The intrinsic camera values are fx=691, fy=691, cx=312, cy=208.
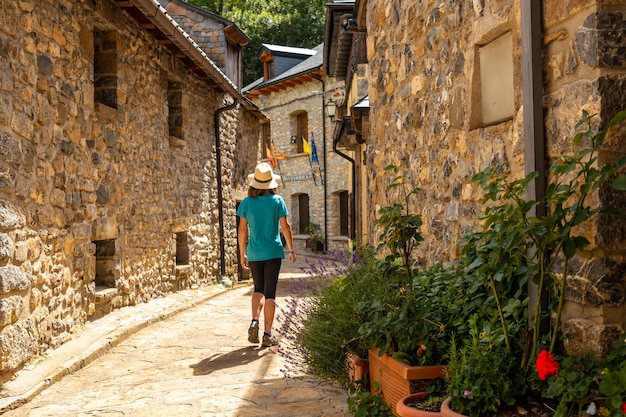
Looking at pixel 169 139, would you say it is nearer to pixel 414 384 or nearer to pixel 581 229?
pixel 414 384

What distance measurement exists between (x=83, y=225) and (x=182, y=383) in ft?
7.56

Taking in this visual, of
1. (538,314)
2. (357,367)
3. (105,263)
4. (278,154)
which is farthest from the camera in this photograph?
(278,154)

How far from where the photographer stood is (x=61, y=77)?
585 centimetres

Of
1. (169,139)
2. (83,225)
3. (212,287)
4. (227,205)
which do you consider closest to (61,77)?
(83,225)

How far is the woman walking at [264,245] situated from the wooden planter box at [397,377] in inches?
104

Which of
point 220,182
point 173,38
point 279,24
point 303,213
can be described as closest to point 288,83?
point 303,213

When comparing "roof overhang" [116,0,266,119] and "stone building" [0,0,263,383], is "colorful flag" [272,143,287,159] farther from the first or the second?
"roof overhang" [116,0,266,119]

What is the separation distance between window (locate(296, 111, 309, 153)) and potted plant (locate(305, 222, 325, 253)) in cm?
276

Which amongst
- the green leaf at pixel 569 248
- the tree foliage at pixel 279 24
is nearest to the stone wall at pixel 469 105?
the green leaf at pixel 569 248

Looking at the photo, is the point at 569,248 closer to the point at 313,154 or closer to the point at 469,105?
the point at 469,105

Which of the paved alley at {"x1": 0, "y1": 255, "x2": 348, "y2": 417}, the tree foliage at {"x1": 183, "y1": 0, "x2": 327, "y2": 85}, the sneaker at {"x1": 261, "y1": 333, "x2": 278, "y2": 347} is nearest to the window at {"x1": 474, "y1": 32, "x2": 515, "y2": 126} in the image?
the paved alley at {"x1": 0, "y1": 255, "x2": 348, "y2": 417}

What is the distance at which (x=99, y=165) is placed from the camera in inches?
269

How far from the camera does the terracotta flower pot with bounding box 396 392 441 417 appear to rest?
7.57 ft

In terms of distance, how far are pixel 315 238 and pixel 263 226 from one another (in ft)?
55.6
